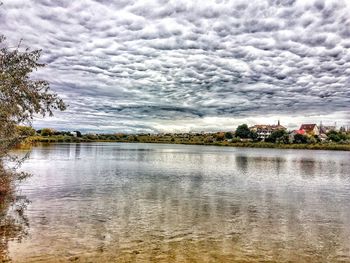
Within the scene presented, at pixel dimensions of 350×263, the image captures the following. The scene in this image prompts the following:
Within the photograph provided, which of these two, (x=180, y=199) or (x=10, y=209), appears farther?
(x=180, y=199)

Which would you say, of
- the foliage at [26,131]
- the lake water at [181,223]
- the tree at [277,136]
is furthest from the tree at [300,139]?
the foliage at [26,131]

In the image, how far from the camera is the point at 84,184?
33.9m

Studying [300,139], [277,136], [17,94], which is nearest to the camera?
[17,94]

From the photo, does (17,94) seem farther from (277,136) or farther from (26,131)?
(277,136)

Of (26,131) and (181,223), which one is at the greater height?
(26,131)

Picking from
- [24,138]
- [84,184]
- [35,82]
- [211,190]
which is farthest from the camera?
[84,184]

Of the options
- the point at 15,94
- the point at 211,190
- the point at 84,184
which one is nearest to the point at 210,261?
the point at 15,94

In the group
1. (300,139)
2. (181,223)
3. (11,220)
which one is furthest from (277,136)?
(11,220)

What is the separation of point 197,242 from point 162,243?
1.52 metres

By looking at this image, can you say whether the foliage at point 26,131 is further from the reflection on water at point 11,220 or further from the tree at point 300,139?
the tree at point 300,139

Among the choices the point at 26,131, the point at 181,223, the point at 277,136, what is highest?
the point at 277,136

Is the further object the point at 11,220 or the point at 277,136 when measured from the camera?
the point at 277,136

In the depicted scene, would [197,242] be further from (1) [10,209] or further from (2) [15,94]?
(1) [10,209]

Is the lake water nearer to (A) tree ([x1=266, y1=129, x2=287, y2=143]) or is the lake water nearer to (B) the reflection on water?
(B) the reflection on water
